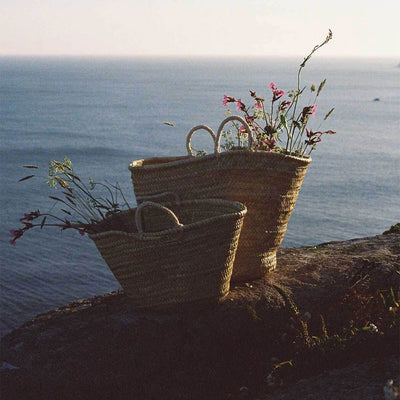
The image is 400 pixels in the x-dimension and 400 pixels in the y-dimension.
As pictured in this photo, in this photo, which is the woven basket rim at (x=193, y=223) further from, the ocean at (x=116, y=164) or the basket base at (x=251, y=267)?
the ocean at (x=116, y=164)

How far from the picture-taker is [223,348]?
4242 millimetres

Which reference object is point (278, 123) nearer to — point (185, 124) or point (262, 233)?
point (262, 233)

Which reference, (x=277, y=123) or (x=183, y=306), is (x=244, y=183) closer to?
(x=277, y=123)

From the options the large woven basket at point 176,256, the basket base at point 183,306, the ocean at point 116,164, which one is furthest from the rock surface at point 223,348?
the ocean at point 116,164

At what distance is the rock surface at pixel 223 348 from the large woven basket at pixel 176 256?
0.16 metres

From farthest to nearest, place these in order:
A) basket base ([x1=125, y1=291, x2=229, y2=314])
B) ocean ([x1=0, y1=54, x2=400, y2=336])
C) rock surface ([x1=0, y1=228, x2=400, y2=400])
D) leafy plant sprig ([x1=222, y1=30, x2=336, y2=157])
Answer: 1. ocean ([x1=0, y1=54, x2=400, y2=336])
2. leafy plant sprig ([x1=222, y1=30, x2=336, y2=157])
3. basket base ([x1=125, y1=291, x2=229, y2=314])
4. rock surface ([x1=0, y1=228, x2=400, y2=400])

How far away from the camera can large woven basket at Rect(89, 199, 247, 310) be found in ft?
13.6

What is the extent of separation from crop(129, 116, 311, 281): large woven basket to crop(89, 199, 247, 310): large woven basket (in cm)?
15

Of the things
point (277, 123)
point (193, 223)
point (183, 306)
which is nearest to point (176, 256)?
point (193, 223)

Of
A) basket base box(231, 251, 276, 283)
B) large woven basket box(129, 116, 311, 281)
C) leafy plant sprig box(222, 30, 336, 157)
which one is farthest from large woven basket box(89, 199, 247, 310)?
leafy plant sprig box(222, 30, 336, 157)

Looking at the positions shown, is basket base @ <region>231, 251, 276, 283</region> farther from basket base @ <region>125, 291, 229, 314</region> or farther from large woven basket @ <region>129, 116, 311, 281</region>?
basket base @ <region>125, 291, 229, 314</region>

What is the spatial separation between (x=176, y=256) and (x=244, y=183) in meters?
Result: 0.77

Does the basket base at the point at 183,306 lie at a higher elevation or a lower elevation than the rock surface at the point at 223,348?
higher

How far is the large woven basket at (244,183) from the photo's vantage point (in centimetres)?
446
